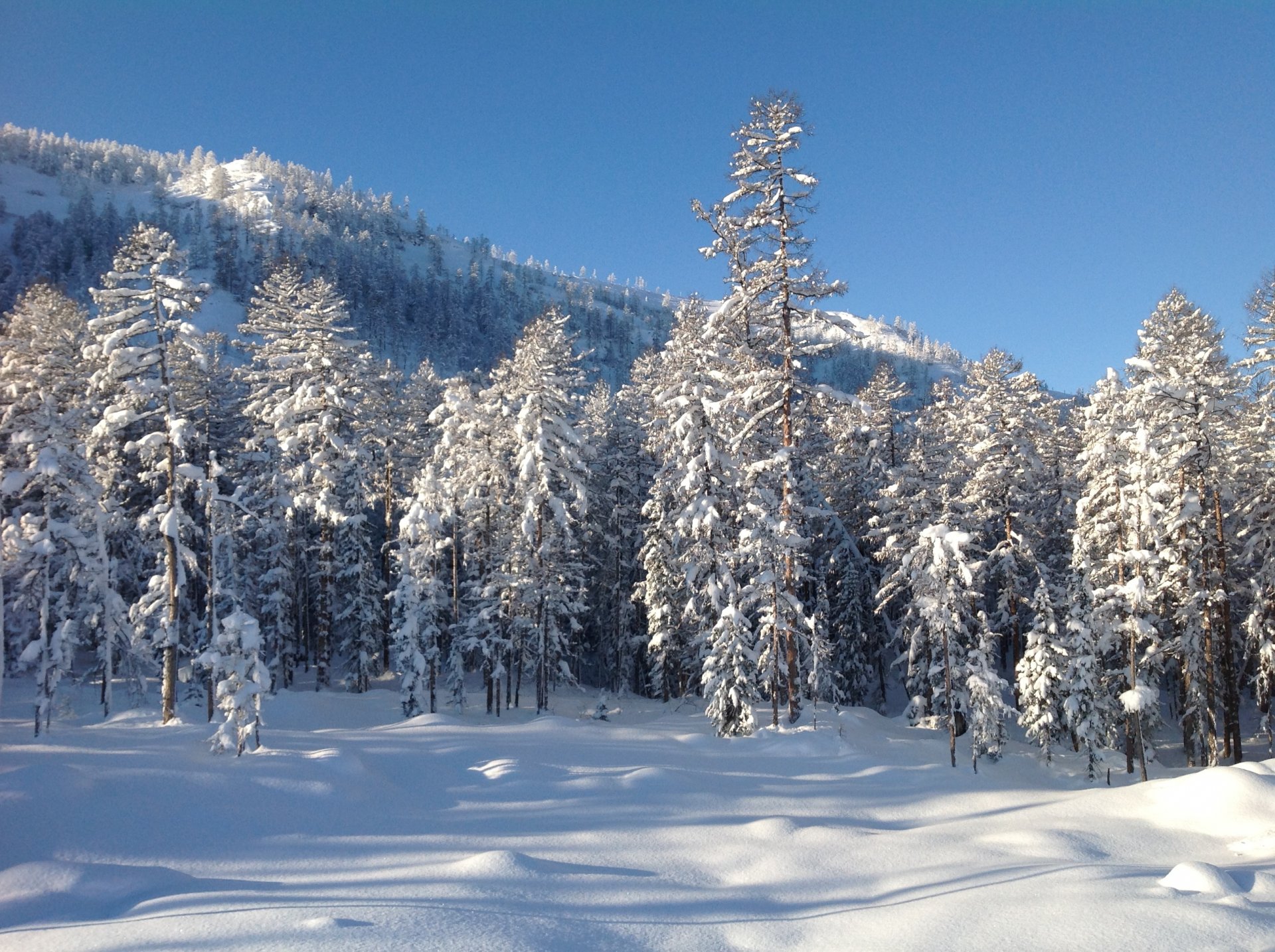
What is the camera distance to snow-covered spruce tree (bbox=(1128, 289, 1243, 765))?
72.6 feet

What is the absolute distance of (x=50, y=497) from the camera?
22000mm

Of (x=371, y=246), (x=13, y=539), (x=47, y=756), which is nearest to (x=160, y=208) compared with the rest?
(x=371, y=246)

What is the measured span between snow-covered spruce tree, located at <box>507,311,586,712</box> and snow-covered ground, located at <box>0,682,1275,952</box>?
11.9 m

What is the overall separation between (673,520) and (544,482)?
546cm

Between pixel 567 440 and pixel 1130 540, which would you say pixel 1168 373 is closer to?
pixel 1130 540

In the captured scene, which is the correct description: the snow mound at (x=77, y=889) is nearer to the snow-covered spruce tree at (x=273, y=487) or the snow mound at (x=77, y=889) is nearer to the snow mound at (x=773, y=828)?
the snow mound at (x=773, y=828)

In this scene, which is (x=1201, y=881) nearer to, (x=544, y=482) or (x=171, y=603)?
(x=544, y=482)

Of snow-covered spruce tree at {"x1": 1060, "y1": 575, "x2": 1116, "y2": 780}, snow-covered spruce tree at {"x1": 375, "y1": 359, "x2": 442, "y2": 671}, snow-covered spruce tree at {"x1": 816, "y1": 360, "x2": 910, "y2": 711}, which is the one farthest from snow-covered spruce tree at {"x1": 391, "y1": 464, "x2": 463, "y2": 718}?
snow-covered spruce tree at {"x1": 1060, "y1": 575, "x2": 1116, "y2": 780}

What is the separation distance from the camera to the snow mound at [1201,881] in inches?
341

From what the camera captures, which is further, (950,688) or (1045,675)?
(1045,675)

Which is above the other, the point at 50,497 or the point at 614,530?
the point at 50,497

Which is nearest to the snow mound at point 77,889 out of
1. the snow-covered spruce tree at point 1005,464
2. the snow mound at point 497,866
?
the snow mound at point 497,866

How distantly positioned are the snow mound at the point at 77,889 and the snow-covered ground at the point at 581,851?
0.03 meters

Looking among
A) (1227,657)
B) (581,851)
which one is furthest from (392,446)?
(1227,657)
